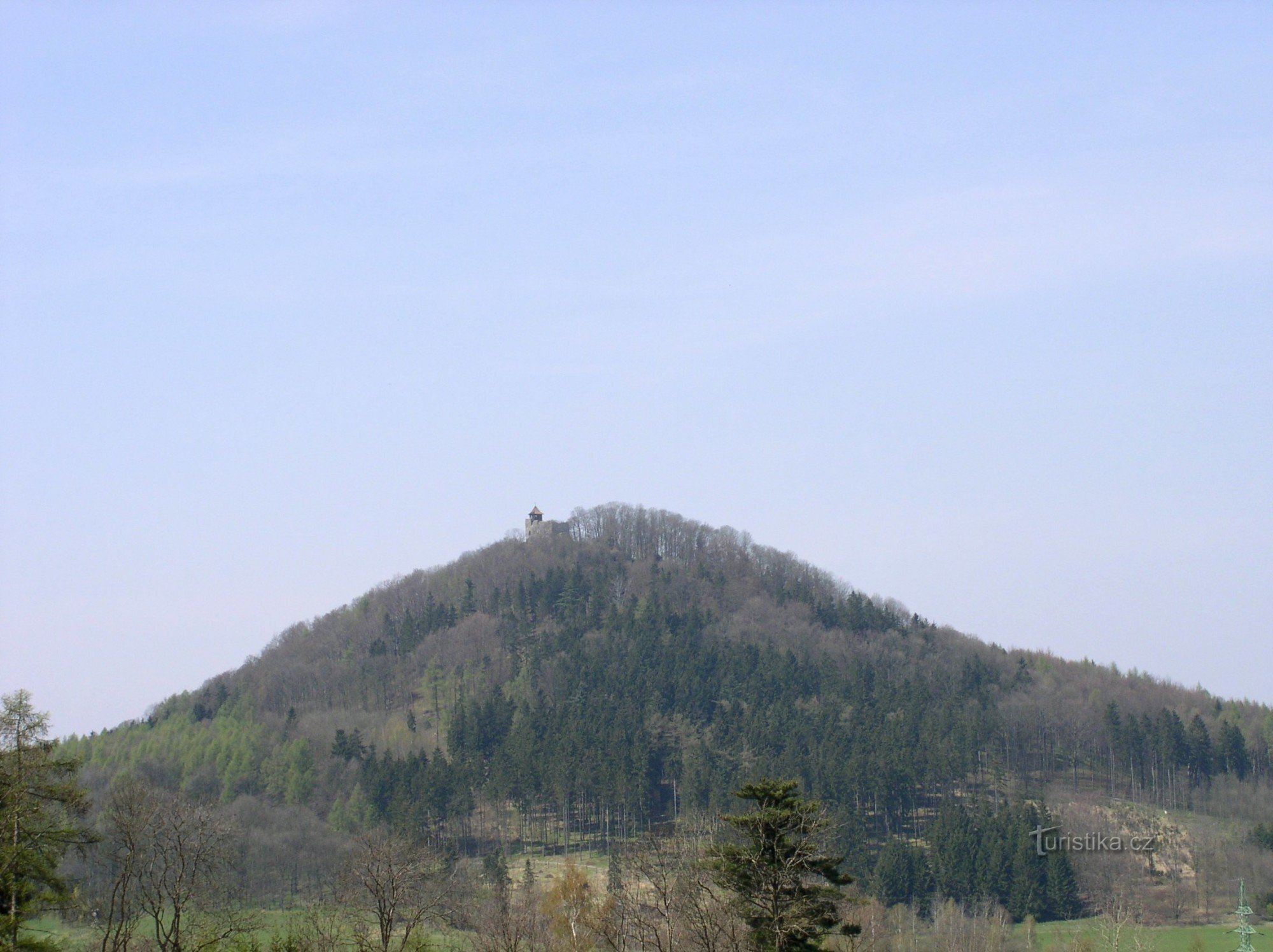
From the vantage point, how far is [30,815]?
30422 millimetres

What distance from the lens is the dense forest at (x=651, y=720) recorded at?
386ft

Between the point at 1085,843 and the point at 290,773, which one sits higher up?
the point at 290,773

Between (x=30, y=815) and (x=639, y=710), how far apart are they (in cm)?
11475

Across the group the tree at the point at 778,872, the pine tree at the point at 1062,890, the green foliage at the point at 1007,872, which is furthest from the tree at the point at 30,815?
the pine tree at the point at 1062,890

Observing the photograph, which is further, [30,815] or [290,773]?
[290,773]

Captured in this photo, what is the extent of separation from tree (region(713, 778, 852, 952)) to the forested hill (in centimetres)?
7076

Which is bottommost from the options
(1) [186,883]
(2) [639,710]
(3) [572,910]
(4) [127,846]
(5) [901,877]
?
(5) [901,877]

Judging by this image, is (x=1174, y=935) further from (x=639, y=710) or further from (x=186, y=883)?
(x=186, y=883)

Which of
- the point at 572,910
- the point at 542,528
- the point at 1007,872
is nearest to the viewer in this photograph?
the point at 572,910

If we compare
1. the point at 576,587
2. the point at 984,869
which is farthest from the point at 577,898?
the point at 576,587

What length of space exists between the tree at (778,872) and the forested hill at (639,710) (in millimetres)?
70761

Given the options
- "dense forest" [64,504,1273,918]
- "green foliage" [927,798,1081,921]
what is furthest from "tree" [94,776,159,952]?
"green foliage" [927,798,1081,921]

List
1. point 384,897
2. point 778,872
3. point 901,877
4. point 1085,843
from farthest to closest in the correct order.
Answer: point 1085,843, point 901,877, point 384,897, point 778,872

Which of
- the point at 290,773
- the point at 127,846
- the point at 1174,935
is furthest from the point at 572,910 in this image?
the point at 290,773
